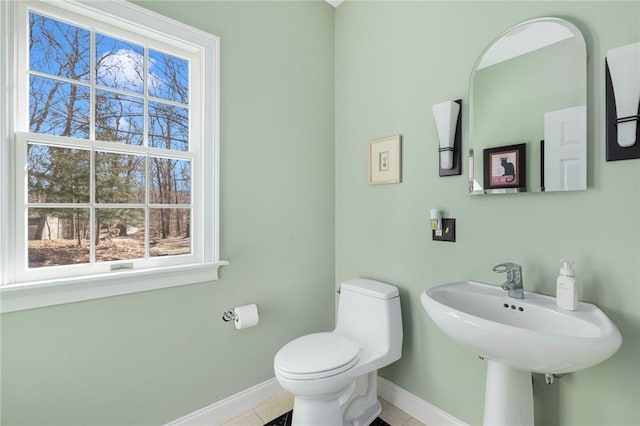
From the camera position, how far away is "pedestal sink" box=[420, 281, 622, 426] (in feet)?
2.88

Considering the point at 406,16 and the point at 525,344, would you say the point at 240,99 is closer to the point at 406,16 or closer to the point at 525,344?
the point at 406,16

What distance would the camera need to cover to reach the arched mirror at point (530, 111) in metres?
1.15

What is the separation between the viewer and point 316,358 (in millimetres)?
1408

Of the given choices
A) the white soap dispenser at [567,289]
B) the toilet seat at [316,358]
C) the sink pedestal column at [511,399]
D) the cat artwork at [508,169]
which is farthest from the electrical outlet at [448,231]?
the toilet seat at [316,358]

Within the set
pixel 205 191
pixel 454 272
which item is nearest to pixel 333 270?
pixel 454 272

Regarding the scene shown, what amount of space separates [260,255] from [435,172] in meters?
1.14

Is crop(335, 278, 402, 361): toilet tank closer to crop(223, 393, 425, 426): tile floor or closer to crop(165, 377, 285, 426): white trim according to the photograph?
crop(223, 393, 425, 426): tile floor

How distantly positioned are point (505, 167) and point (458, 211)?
300 millimetres

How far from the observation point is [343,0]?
6.95ft

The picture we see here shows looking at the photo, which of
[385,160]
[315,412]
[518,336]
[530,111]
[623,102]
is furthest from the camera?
[385,160]

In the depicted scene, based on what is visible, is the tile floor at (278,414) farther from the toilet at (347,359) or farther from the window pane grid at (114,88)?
the window pane grid at (114,88)

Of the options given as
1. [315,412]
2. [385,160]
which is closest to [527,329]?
[315,412]

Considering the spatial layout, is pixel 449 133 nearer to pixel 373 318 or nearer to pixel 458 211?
pixel 458 211

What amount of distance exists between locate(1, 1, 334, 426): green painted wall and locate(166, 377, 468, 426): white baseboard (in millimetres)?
48
